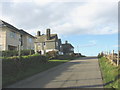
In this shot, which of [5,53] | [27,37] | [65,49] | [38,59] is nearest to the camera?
[38,59]

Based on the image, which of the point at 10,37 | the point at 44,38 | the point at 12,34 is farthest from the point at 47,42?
the point at 10,37

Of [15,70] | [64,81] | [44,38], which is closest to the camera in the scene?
[64,81]

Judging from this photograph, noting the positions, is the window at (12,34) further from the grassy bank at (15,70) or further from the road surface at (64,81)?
the road surface at (64,81)

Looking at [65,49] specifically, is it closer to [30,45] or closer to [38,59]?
[30,45]

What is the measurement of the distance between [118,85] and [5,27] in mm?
28407

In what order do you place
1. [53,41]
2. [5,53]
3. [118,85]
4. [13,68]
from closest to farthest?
1. [118,85]
2. [13,68]
3. [5,53]
4. [53,41]

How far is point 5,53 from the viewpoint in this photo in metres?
29.8

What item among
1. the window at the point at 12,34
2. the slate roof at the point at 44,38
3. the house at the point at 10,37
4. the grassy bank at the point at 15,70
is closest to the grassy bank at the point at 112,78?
the grassy bank at the point at 15,70

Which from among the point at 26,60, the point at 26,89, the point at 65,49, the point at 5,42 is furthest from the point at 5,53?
the point at 65,49

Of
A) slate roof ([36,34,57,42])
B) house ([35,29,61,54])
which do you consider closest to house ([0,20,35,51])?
house ([35,29,61,54])

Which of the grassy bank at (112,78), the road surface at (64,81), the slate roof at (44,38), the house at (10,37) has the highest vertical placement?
the slate roof at (44,38)

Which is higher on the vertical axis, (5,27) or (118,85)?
(5,27)

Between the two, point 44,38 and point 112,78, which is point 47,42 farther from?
point 112,78

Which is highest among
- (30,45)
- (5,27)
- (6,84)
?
(5,27)
